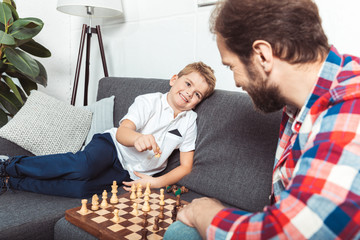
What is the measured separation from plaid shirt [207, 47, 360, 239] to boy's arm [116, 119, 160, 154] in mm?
723

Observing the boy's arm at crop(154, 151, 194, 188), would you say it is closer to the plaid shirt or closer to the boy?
the boy

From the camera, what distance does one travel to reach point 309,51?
0.85 m

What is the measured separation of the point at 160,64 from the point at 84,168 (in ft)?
4.16

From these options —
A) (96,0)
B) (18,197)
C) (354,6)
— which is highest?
(96,0)

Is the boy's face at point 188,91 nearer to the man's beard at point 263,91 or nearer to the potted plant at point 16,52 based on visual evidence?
the man's beard at point 263,91

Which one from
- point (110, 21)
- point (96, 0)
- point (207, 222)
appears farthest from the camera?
point (110, 21)

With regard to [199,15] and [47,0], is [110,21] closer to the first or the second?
[47,0]

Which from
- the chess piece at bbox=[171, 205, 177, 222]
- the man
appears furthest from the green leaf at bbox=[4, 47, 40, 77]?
the man

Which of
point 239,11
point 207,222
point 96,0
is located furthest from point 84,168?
point 96,0

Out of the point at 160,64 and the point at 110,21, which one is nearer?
the point at 160,64

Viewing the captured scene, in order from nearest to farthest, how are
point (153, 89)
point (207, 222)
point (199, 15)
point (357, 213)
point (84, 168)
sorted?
1. point (357, 213)
2. point (207, 222)
3. point (84, 168)
4. point (153, 89)
5. point (199, 15)

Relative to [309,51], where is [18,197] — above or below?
below

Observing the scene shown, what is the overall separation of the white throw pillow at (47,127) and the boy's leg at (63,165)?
0.67ft

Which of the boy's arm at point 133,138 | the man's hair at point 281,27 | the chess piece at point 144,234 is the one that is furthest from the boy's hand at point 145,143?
the man's hair at point 281,27
